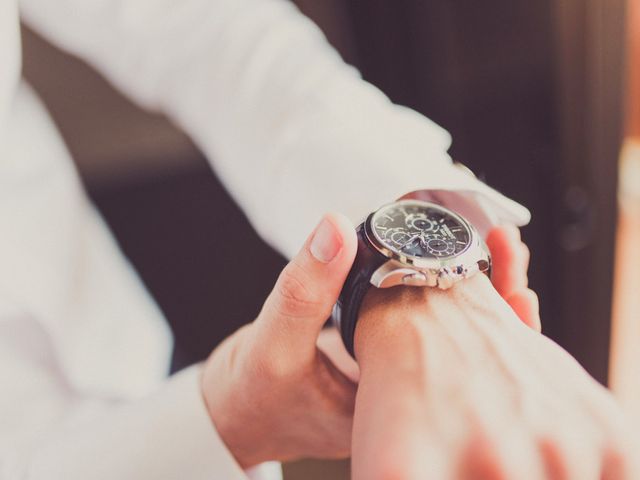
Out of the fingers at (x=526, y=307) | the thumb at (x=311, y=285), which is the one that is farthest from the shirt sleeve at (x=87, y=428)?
the fingers at (x=526, y=307)

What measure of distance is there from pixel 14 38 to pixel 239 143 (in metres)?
0.20

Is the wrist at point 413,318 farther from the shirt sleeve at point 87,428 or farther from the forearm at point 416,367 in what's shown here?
the shirt sleeve at point 87,428

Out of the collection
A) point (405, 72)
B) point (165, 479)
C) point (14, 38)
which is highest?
point (14, 38)

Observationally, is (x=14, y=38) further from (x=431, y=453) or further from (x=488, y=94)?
(x=488, y=94)

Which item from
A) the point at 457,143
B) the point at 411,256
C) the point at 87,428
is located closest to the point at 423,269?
the point at 411,256

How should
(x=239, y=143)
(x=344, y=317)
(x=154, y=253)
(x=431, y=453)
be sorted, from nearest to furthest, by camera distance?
1. (x=431, y=453)
2. (x=344, y=317)
3. (x=239, y=143)
4. (x=154, y=253)

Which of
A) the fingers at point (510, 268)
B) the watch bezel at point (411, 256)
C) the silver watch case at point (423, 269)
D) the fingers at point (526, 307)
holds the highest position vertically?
the watch bezel at point (411, 256)

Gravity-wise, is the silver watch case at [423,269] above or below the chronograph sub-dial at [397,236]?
below

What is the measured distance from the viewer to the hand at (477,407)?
0.30 metres

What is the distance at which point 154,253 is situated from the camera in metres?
0.89

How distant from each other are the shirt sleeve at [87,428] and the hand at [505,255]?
0.22 m

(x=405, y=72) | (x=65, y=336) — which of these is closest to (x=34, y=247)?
(x=65, y=336)

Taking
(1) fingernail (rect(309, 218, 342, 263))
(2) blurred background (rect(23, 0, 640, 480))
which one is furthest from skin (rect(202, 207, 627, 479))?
(2) blurred background (rect(23, 0, 640, 480))

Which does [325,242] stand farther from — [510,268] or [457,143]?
[457,143]
